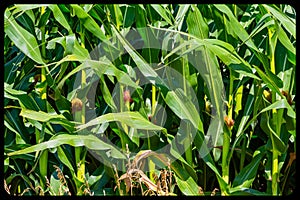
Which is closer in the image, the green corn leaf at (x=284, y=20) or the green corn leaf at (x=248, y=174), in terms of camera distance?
the green corn leaf at (x=284, y=20)

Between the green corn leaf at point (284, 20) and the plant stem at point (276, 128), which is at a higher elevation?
the green corn leaf at point (284, 20)

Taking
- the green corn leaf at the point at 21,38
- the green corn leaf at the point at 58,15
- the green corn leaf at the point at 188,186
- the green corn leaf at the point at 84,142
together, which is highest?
the green corn leaf at the point at 58,15

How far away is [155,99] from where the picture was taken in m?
1.47

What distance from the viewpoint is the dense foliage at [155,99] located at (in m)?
1.29

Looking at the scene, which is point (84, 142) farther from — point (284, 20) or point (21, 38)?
point (284, 20)

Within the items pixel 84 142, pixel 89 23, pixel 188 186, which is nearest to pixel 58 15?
pixel 89 23

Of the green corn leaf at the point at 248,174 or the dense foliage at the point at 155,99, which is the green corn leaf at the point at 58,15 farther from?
the green corn leaf at the point at 248,174

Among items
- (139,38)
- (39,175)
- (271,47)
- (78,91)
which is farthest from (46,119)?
(271,47)

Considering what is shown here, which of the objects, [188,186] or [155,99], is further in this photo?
[155,99]

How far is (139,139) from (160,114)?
11cm

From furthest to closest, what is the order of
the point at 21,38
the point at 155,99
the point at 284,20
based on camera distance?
the point at 155,99 → the point at 21,38 → the point at 284,20

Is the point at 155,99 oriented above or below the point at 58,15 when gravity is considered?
below

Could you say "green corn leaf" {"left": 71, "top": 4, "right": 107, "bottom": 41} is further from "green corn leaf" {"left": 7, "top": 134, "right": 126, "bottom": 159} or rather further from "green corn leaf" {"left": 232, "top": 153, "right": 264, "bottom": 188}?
"green corn leaf" {"left": 232, "top": 153, "right": 264, "bottom": 188}

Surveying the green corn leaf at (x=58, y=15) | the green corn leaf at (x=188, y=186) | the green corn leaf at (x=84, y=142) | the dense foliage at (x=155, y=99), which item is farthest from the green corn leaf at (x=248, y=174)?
the green corn leaf at (x=58, y=15)
